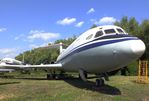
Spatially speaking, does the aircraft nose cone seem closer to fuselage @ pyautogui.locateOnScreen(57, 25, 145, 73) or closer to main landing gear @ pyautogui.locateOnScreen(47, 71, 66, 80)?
fuselage @ pyautogui.locateOnScreen(57, 25, 145, 73)

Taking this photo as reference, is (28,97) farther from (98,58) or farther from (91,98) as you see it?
(98,58)

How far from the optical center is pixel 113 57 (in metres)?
15.2

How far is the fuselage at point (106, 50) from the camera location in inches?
574

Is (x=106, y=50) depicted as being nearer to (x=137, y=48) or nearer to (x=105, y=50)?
(x=105, y=50)

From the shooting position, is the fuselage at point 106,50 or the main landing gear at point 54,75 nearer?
the fuselage at point 106,50

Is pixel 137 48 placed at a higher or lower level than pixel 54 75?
higher

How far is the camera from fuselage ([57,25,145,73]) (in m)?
14.6

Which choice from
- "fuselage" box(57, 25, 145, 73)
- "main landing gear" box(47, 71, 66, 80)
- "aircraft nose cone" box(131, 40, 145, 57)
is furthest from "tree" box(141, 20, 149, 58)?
"aircraft nose cone" box(131, 40, 145, 57)

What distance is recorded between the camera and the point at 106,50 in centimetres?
1541

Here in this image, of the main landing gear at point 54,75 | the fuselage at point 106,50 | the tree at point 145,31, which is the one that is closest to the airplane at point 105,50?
the fuselage at point 106,50

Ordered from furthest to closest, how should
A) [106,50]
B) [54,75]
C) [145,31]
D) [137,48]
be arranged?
[145,31] < [54,75] < [106,50] < [137,48]

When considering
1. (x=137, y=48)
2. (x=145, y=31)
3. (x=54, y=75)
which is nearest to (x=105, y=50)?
(x=137, y=48)

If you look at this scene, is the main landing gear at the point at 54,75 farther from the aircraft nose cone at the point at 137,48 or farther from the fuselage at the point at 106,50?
the aircraft nose cone at the point at 137,48

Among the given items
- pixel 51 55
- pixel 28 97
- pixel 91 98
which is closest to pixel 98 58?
pixel 91 98
